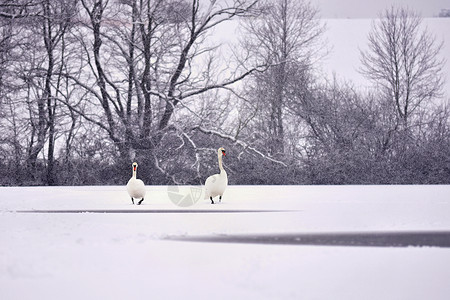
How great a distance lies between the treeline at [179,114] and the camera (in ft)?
72.3

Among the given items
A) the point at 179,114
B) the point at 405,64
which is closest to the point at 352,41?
the point at 405,64

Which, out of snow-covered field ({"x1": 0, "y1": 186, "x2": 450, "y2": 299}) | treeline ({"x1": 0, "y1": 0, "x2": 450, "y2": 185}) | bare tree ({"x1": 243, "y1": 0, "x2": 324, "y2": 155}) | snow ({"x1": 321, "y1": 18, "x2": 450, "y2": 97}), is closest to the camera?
snow-covered field ({"x1": 0, "y1": 186, "x2": 450, "y2": 299})

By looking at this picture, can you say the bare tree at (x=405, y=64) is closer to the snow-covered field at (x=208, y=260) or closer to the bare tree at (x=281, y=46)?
the bare tree at (x=281, y=46)

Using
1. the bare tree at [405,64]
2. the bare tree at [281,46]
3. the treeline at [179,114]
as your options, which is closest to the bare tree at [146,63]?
the treeline at [179,114]

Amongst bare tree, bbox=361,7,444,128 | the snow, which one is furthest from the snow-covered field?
the snow

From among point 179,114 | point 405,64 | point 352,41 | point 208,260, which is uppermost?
point 352,41

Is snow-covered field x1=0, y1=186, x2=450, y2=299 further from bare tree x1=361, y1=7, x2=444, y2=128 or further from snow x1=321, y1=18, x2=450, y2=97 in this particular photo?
snow x1=321, y1=18, x2=450, y2=97

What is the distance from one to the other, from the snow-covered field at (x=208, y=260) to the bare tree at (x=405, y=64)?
18.8 metres

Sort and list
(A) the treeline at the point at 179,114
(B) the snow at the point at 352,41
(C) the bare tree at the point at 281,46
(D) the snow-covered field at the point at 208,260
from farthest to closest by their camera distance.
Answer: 1. (B) the snow at the point at 352,41
2. (C) the bare tree at the point at 281,46
3. (A) the treeline at the point at 179,114
4. (D) the snow-covered field at the point at 208,260

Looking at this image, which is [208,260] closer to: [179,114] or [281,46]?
[179,114]

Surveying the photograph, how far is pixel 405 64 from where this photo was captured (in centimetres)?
2730

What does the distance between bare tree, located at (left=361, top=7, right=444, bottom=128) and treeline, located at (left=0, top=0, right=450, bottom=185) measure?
679mm

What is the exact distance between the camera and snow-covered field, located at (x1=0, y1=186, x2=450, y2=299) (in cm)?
443

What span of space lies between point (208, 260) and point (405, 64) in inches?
930
